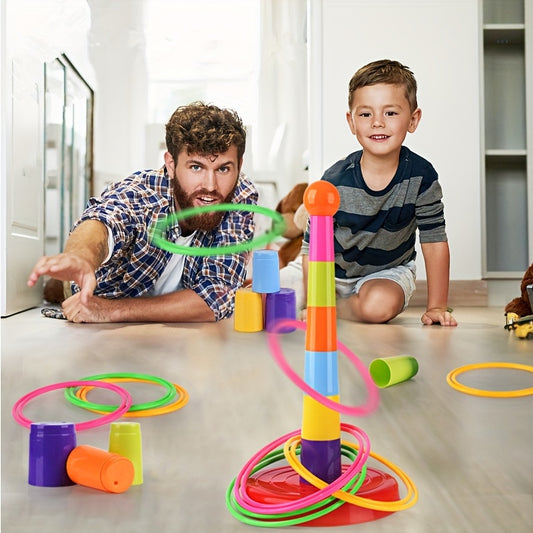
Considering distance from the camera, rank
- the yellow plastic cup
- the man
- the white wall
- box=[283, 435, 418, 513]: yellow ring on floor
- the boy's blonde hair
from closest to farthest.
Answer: box=[283, 435, 418, 513]: yellow ring on floor < the yellow plastic cup < the man < the boy's blonde hair < the white wall

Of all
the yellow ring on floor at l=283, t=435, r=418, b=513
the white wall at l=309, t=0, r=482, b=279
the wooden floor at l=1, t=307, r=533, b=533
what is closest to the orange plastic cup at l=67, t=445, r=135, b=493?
the wooden floor at l=1, t=307, r=533, b=533

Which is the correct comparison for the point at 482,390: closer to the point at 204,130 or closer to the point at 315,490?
the point at 315,490

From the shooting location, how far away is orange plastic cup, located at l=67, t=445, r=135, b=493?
1.79ft

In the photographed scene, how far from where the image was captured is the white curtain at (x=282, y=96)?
2.11 metres

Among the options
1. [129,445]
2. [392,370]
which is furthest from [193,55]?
[129,445]

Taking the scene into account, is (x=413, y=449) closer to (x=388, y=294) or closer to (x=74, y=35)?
(x=388, y=294)

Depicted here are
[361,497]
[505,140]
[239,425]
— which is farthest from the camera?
[505,140]

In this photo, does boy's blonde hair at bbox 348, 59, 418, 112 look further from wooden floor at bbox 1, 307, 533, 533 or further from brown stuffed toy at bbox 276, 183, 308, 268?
wooden floor at bbox 1, 307, 533, 533

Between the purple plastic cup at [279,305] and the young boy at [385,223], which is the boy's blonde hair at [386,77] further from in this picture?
the purple plastic cup at [279,305]

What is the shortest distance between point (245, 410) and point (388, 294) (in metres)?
0.87

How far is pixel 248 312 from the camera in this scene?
147 cm

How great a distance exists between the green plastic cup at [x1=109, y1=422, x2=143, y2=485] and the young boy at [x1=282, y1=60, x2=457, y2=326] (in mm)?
1000

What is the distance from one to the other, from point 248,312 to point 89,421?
29.1 inches

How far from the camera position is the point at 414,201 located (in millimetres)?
1620
